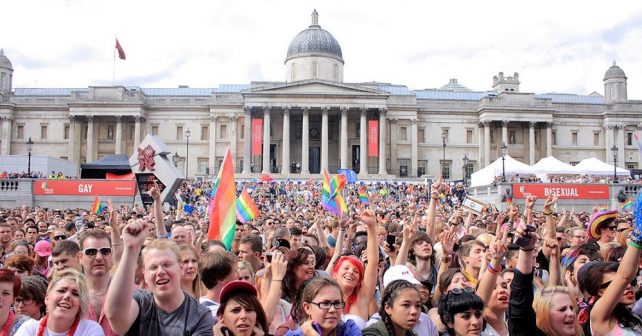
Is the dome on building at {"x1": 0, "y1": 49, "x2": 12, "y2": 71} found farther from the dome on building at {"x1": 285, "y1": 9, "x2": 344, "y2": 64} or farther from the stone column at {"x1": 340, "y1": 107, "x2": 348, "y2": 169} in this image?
the stone column at {"x1": 340, "y1": 107, "x2": 348, "y2": 169}

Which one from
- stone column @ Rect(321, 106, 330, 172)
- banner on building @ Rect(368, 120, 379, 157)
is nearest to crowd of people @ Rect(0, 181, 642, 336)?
banner on building @ Rect(368, 120, 379, 157)

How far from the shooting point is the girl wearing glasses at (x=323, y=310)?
4.39m

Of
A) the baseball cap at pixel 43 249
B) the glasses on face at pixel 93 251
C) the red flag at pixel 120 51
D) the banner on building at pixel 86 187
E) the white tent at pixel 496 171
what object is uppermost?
the red flag at pixel 120 51

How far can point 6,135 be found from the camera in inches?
2512

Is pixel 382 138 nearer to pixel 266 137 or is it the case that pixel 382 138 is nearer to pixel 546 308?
pixel 266 137

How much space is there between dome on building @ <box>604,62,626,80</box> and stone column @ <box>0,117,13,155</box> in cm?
6958

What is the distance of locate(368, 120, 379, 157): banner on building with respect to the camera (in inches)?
2323

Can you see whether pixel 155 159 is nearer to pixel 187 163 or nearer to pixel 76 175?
pixel 76 175

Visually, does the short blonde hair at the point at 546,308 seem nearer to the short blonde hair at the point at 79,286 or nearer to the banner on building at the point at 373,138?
the short blonde hair at the point at 79,286

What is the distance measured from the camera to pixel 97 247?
5.21 metres

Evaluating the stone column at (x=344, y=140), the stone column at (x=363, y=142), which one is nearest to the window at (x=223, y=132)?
the stone column at (x=344, y=140)

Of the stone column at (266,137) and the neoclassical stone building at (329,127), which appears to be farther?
the neoclassical stone building at (329,127)

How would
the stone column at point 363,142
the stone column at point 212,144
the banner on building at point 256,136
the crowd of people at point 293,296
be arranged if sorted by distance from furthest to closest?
1. the stone column at point 212,144
2. the stone column at point 363,142
3. the banner on building at point 256,136
4. the crowd of people at point 293,296

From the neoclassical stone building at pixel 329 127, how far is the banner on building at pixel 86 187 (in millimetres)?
25082
